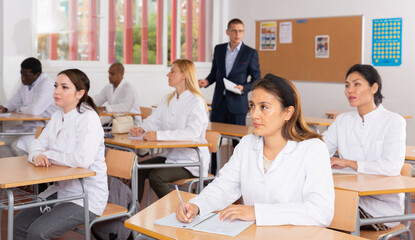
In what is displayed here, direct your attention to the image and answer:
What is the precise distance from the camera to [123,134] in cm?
436

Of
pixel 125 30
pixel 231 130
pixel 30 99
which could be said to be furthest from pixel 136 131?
pixel 125 30

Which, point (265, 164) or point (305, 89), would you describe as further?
point (305, 89)

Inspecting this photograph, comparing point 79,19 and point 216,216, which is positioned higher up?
point 79,19

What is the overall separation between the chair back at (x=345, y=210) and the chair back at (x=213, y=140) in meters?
1.84

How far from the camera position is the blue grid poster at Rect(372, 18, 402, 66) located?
6602mm

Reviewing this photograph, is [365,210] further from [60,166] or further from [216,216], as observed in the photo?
[60,166]

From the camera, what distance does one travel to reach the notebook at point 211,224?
71.1 inches

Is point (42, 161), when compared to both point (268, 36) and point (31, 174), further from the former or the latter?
point (268, 36)

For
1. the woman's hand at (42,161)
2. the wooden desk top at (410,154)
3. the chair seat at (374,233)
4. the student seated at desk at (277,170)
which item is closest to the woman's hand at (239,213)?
the student seated at desk at (277,170)

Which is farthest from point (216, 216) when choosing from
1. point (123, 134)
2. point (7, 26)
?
point (7, 26)

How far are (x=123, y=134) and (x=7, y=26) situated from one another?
2.57 meters

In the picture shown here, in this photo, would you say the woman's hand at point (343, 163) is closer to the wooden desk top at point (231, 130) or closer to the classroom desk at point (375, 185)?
the classroom desk at point (375, 185)

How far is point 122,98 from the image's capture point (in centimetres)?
630

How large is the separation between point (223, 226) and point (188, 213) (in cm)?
15
